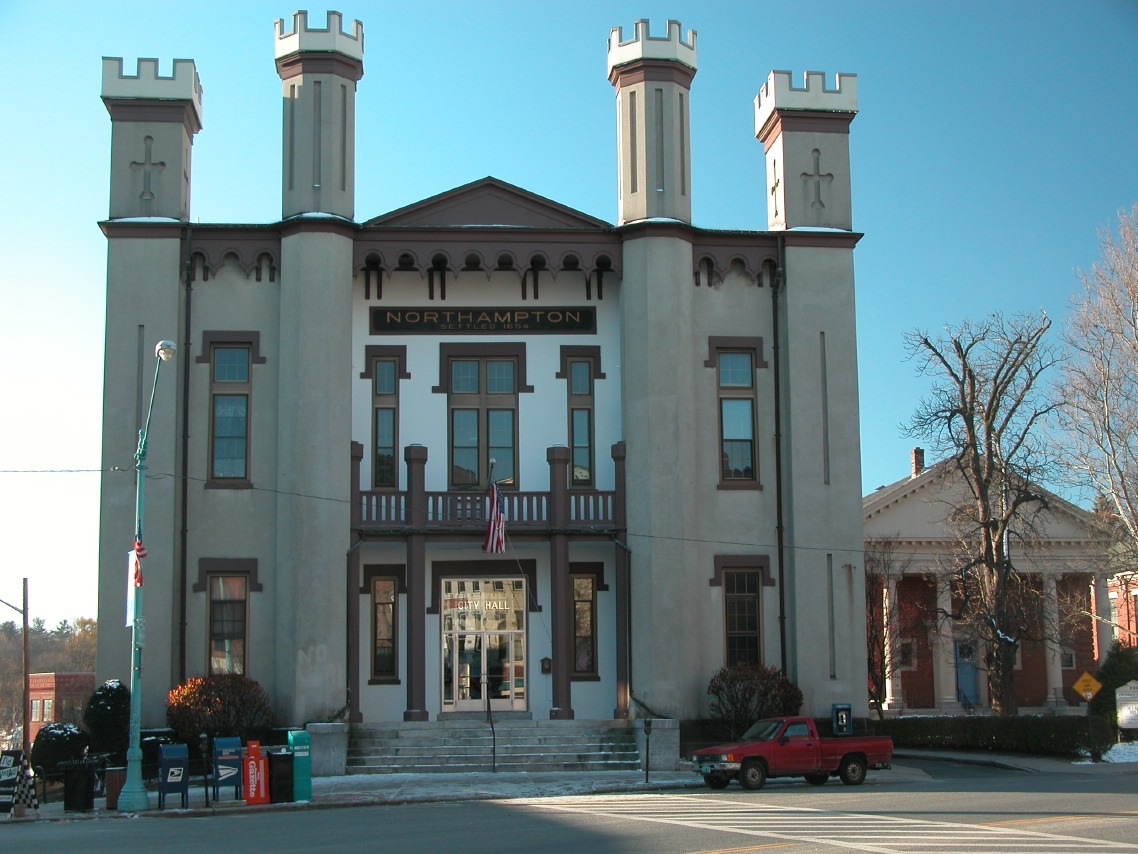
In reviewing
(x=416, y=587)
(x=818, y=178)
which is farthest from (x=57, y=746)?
(x=818, y=178)

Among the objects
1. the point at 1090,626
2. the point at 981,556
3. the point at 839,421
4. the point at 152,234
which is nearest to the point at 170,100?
the point at 152,234

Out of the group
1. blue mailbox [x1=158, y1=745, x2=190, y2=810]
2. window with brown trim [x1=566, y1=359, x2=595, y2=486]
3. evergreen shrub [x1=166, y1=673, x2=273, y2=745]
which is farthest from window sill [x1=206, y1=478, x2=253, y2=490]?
blue mailbox [x1=158, y1=745, x2=190, y2=810]

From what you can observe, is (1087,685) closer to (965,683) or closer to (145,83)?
(965,683)

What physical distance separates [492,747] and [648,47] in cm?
1724

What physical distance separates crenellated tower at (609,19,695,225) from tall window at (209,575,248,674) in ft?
42.8

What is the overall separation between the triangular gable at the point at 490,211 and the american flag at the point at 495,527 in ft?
22.9

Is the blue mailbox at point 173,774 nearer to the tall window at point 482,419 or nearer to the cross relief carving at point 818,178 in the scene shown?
the tall window at point 482,419

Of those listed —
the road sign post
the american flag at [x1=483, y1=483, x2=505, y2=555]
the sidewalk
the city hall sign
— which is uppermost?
the city hall sign

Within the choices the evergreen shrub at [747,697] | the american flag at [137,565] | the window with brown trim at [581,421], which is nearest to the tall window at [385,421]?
the window with brown trim at [581,421]

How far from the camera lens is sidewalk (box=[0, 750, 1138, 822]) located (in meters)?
24.1

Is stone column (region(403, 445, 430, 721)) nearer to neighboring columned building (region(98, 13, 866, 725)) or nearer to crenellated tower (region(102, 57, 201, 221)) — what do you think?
neighboring columned building (region(98, 13, 866, 725))

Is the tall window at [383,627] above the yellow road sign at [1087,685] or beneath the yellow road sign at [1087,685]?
above

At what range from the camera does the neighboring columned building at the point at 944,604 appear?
184 ft

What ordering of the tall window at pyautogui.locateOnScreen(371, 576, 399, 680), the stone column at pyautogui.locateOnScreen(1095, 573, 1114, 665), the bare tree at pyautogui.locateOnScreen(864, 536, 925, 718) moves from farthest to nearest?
the stone column at pyautogui.locateOnScreen(1095, 573, 1114, 665)
the bare tree at pyautogui.locateOnScreen(864, 536, 925, 718)
the tall window at pyautogui.locateOnScreen(371, 576, 399, 680)
